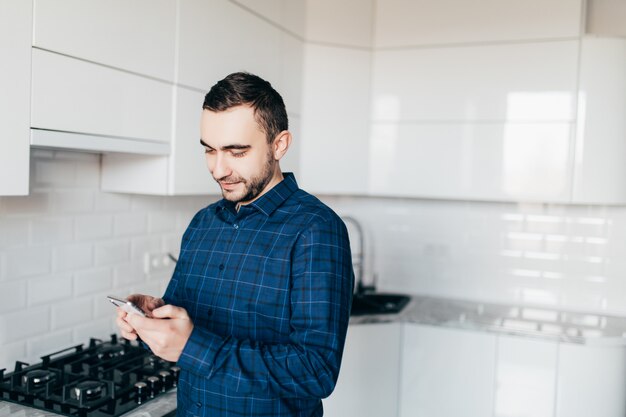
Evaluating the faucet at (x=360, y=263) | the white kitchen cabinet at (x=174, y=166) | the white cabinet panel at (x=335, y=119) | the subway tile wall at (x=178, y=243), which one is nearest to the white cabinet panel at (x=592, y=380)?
the subway tile wall at (x=178, y=243)

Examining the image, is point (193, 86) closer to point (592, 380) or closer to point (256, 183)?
point (256, 183)

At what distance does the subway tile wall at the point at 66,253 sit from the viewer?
1.89 metres

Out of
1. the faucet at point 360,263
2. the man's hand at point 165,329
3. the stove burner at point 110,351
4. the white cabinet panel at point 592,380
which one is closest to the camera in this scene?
the man's hand at point 165,329

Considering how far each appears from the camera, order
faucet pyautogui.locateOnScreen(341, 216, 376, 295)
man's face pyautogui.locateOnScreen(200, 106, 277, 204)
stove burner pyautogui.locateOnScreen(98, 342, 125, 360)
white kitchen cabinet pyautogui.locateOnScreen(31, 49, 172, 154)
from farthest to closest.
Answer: faucet pyautogui.locateOnScreen(341, 216, 376, 295), stove burner pyautogui.locateOnScreen(98, 342, 125, 360), white kitchen cabinet pyautogui.locateOnScreen(31, 49, 172, 154), man's face pyautogui.locateOnScreen(200, 106, 277, 204)

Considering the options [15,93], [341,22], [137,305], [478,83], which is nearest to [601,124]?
[478,83]

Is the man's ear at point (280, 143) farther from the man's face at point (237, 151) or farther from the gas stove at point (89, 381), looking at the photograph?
the gas stove at point (89, 381)

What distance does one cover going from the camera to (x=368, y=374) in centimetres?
277

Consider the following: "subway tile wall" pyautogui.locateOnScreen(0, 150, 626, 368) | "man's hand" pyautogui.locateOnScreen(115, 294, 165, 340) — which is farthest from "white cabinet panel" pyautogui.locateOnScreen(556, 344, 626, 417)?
"man's hand" pyautogui.locateOnScreen(115, 294, 165, 340)

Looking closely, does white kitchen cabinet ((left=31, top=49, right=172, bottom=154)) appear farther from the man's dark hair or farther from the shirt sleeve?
the shirt sleeve

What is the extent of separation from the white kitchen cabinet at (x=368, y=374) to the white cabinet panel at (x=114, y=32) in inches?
57.9

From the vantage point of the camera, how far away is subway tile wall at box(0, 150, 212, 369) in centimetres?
189

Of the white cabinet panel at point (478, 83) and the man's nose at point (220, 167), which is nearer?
the man's nose at point (220, 167)

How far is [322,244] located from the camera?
1261 millimetres

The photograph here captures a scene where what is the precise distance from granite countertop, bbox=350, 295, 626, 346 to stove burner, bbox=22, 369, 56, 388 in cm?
137
